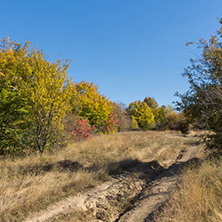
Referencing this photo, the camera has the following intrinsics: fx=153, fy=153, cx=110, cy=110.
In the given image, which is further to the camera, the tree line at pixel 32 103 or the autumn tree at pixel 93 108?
the autumn tree at pixel 93 108

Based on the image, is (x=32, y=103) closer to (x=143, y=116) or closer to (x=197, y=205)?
(x=197, y=205)

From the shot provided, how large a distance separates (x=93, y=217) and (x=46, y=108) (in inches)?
233

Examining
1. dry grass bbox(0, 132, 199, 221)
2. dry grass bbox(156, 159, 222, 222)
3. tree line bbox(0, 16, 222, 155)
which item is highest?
tree line bbox(0, 16, 222, 155)

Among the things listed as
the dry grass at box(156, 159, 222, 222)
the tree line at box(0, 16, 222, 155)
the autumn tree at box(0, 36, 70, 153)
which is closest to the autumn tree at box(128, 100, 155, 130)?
the tree line at box(0, 16, 222, 155)

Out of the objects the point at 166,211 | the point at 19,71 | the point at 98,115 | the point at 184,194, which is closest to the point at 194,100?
the point at 184,194

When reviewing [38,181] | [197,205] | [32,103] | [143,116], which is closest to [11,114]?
[32,103]

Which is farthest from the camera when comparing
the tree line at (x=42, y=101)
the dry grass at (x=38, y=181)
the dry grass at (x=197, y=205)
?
the tree line at (x=42, y=101)

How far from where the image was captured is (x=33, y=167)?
7191 millimetres

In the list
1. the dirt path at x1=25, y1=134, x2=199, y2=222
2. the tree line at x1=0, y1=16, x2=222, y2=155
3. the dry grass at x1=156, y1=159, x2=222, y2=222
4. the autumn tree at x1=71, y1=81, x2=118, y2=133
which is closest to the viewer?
the dry grass at x1=156, y1=159, x2=222, y2=222

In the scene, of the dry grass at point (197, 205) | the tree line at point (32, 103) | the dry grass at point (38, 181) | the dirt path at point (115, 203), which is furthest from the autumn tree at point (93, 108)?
the dry grass at point (197, 205)

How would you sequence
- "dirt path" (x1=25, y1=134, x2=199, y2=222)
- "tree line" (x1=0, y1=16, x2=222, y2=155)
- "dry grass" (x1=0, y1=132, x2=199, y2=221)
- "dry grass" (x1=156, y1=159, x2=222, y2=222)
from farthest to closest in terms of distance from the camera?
"tree line" (x1=0, y1=16, x2=222, y2=155) → "dirt path" (x1=25, y1=134, x2=199, y2=222) → "dry grass" (x1=0, y1=132, x2=199, y2=221) → "dry grass" (x1=156, y1=159, x2=222, y2=222)

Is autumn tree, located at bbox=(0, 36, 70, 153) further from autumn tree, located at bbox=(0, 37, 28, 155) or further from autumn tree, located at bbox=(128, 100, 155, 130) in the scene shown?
autumn tree, located at bbox=(128, 100, 155, 130)

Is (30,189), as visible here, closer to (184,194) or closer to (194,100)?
(184,194)

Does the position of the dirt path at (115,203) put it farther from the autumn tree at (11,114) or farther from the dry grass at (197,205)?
the autumn tree at (11,114)
